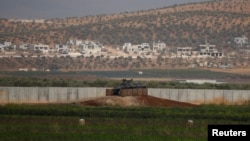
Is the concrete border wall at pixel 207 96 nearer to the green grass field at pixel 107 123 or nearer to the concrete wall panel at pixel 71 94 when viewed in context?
the concrete wall panel at pixel 71 94

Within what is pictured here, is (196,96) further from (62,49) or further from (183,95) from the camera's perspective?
(62,49)

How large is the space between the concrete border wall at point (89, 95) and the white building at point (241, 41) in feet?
278

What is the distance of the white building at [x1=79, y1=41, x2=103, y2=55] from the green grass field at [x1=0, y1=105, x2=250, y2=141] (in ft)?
308

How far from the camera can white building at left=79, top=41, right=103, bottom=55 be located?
472 ft

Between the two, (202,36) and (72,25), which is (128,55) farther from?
(72,25)

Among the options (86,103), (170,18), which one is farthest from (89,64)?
(86,103)

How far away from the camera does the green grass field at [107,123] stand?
32.4 m

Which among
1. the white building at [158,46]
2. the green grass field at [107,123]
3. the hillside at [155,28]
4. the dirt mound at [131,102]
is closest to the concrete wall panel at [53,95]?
the dirt mound at [131,102]

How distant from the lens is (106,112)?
151 feet

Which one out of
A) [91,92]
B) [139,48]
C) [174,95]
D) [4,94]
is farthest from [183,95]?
[139,48]

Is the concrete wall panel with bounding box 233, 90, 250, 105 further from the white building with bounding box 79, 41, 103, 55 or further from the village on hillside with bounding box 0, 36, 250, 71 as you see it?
the white building with bounding box 79, 41, 103, 55

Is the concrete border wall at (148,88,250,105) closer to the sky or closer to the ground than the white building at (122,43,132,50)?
closer to the ground

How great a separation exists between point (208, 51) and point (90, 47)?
24975mm

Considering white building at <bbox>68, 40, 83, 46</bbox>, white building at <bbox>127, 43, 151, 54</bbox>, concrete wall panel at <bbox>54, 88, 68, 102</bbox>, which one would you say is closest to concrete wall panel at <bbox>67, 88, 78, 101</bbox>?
concrete wall panel at <bbox>54, 88, 68, 102</bbox>
